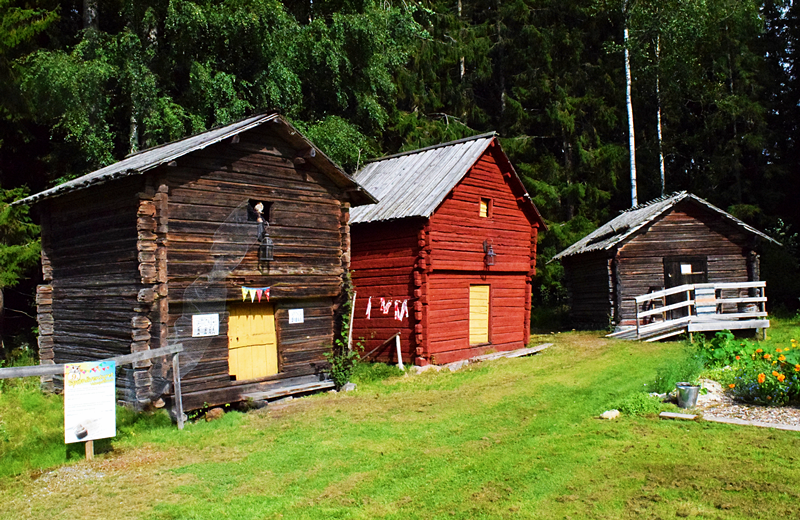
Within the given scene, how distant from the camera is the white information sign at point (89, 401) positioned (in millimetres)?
9195

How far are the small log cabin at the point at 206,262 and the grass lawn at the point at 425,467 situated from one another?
1571 mm

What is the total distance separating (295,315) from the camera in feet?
49.4

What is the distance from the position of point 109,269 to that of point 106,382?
15.1ft

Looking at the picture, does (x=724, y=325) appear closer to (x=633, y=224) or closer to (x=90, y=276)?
(x=633, y=224)

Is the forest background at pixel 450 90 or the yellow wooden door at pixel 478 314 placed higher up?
the forest background at pixel 450 90

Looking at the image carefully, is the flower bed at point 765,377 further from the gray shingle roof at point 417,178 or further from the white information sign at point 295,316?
the white information sign at point 295,316

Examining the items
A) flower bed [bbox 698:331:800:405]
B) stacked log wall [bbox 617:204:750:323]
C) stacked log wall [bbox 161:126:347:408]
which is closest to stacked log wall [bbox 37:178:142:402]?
stacked log wall [bbox 161:126:347:408]

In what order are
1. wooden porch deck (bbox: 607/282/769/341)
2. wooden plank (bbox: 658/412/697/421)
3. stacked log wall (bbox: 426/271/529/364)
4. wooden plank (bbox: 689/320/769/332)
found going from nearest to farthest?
wooden plank (bbox: 658/412/697/421), stacked log wall (bbox: 426/271/529/364), wooden plank (bbox: 689/320/769/332), wooden porch deck (bbox: 607/282/769/341)

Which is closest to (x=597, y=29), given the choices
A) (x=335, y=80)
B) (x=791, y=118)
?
(x=791, y=118)

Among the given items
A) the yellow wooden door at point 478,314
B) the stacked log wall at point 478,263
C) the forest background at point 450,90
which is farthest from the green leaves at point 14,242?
the yellow wooden door at point 478,314

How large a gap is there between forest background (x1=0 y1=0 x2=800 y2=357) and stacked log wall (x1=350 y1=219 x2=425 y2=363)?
223 inches

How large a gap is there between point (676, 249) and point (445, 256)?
1167 cm

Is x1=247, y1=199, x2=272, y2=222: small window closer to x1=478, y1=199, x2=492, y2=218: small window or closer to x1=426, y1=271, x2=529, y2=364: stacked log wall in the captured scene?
x1=426, y1=271, x2=529, y2=364: stacked log wall

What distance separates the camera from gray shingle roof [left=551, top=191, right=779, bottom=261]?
2492 cm
